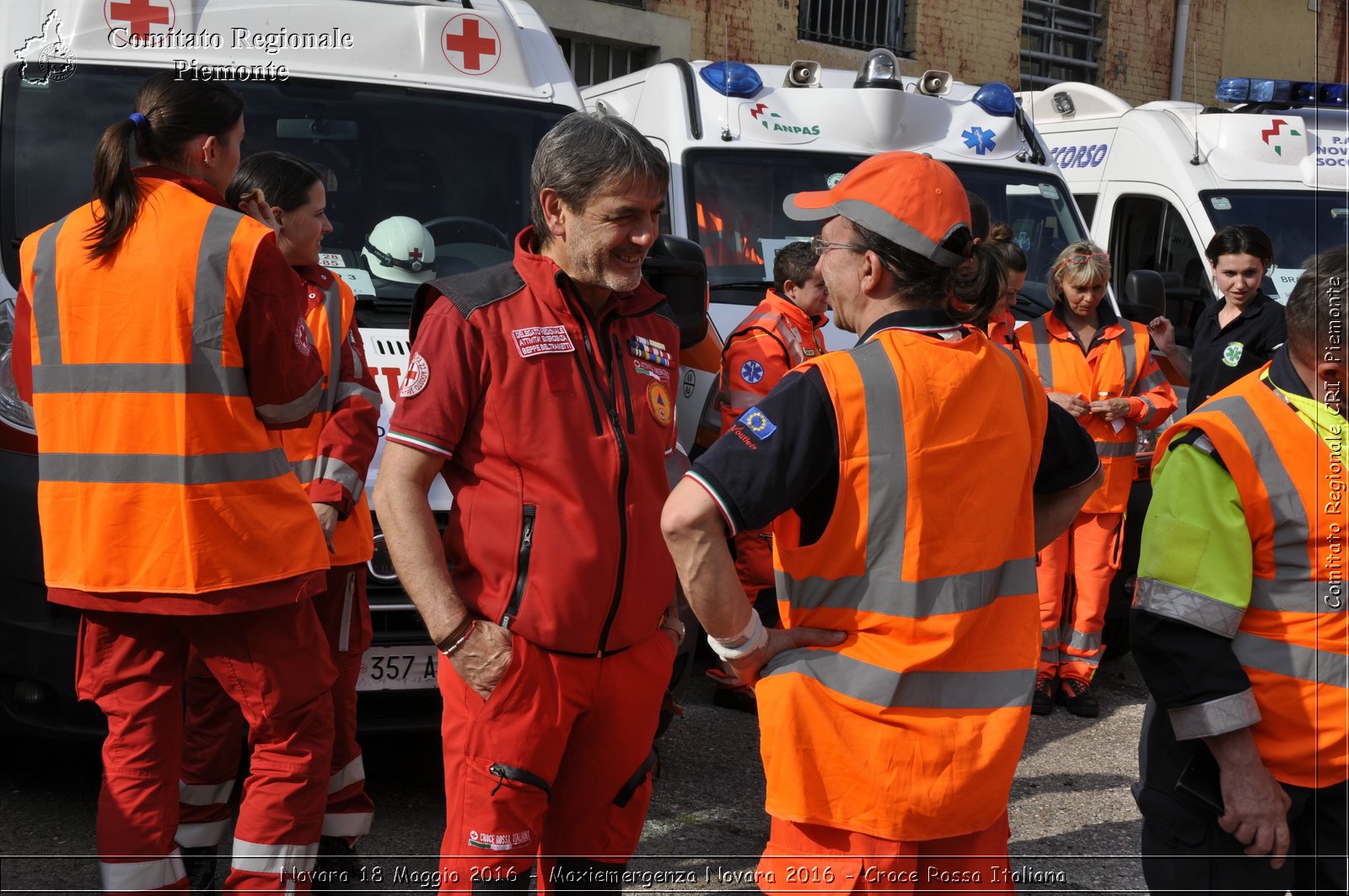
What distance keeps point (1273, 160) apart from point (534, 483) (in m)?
7.03

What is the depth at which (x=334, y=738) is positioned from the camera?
3.48 m

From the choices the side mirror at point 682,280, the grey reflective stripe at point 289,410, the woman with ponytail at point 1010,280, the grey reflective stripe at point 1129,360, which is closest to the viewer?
the grey reflective stripe at point 289,410

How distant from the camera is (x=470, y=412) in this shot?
2.70 metres

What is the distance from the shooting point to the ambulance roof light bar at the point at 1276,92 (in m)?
8.58

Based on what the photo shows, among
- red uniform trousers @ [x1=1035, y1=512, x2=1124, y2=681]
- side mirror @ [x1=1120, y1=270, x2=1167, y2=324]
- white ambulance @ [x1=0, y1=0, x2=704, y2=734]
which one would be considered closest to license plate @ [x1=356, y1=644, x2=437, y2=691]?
white ambulance @ [x1=0, y1=0, x2=704, y2=734]

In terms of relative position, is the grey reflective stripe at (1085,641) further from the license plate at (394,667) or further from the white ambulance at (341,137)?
the license plate at (394,667)

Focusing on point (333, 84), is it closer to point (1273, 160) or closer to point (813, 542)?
point (813, 542)

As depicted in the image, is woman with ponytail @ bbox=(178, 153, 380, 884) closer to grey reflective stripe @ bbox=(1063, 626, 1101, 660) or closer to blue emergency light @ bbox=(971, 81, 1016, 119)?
grey reflective stripe @ bbox=(1063, 626, 1101, 660)

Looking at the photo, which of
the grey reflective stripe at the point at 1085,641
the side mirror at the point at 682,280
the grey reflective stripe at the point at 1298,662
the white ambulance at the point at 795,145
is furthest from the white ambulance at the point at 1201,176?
the grey reflective stripe at the point at 1298,662

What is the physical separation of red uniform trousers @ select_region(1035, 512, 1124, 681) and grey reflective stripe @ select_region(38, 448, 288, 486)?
13.4ft

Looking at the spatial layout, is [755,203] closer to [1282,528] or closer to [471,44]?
[471,44]

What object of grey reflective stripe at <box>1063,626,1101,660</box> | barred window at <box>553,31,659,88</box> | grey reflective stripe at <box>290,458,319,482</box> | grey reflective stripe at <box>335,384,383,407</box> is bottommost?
grey reflective stripe at <box>1063,626,1101,660</box>

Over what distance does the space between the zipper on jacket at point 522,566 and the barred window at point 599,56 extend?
1084cm

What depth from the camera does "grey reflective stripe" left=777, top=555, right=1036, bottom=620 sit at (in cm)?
229
